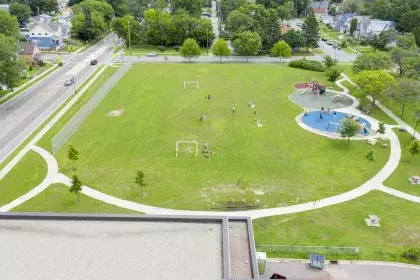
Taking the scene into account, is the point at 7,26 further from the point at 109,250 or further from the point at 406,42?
the point at 406,42

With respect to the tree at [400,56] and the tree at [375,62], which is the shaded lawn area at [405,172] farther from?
the tree at [400,56]

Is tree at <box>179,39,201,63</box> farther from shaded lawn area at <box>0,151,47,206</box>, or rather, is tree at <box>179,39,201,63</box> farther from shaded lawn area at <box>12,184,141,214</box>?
shaded lawn area at <box>12,184,141,214</box>

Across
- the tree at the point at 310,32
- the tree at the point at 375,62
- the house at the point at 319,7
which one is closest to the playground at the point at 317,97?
the tree at the point at 375,62

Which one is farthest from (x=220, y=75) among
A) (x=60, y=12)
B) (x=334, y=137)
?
(x=60, y=12)

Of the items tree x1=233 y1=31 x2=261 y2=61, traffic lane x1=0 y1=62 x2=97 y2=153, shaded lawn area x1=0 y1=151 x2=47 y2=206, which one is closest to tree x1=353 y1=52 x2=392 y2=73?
tree x1=233 y1=31 x2=261 y2=61

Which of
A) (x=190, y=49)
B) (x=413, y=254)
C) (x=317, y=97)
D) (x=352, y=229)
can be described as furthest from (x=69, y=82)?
(x=413, y=254)

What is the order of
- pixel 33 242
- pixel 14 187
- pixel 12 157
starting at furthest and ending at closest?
pixel 12 157 → pixel 14 187 → pixel 33 242

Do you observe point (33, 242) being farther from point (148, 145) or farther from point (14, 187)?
point (148, 145)
